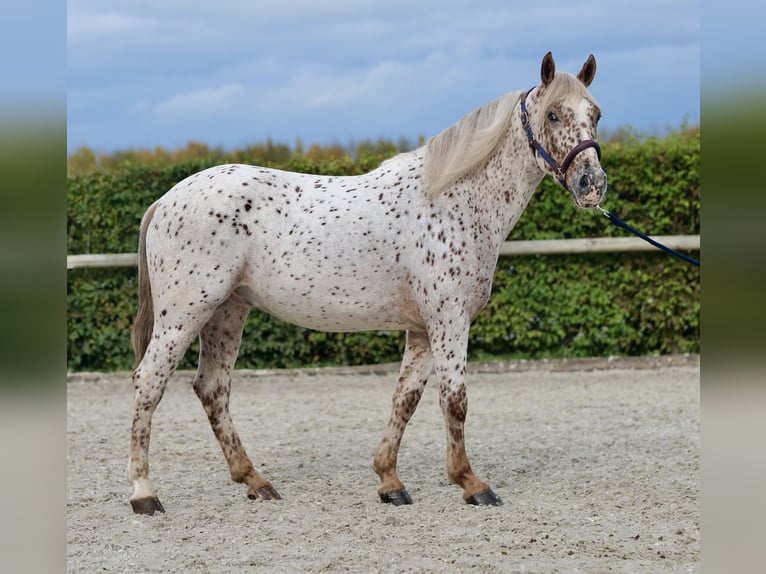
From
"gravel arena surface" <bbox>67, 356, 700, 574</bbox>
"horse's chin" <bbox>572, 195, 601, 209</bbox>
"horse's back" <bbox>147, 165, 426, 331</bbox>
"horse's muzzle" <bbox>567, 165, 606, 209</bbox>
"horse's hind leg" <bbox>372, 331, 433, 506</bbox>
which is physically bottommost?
"gravel arena surface" <bbox>67, 356, 700, 574</bbox>

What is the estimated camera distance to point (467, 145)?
13.8 feet

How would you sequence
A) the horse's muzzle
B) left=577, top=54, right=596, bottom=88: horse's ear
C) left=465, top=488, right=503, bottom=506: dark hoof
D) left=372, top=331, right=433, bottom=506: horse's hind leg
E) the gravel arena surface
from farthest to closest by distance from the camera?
left=372, top=331, right=433, bottom=506: horse's hind leg < left=465, top=488, right=503, bottom=506: dark hoof < left=577, top=54, right=596, bottom=88: horse's ear < the horse's muzzle < the gravel arena surface

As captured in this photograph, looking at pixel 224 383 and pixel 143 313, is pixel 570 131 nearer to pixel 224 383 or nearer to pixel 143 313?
pixel 224 383

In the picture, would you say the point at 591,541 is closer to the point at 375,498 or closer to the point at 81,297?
the point at 375,498

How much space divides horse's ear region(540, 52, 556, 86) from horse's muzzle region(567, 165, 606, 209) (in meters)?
0.49

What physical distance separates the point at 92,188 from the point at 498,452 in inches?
210

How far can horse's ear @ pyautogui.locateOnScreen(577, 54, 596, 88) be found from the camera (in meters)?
3.96

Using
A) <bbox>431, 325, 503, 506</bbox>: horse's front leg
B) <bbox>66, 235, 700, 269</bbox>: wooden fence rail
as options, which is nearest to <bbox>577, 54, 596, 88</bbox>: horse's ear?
<bbox>431, 325, 503, 506</bbox>: horse's front leg

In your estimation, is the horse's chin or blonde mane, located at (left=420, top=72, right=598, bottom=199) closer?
the horse's chin

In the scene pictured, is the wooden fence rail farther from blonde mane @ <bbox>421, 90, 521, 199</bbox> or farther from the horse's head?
the horse's head

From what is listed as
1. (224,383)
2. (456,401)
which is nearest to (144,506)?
(224,383)

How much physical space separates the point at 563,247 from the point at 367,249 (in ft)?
15.3
